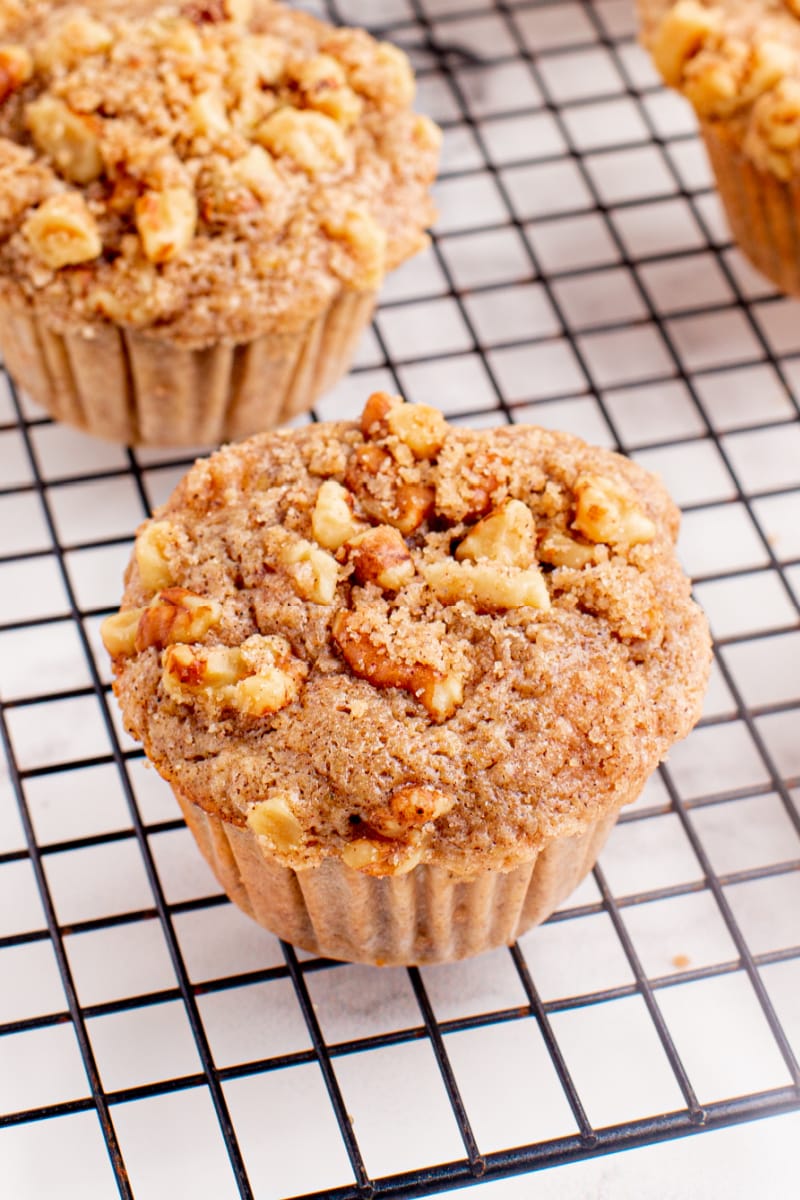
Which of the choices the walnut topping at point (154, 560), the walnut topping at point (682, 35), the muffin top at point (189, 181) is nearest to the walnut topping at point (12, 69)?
the muffin top at point (189, 181)

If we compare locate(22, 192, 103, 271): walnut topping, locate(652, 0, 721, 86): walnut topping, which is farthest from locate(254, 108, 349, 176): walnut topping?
locate(652, 0, 721, 86): walnut topping

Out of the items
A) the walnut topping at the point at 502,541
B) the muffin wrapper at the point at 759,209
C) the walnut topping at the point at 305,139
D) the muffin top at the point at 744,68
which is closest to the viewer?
the walnut topping at the point at 502,541

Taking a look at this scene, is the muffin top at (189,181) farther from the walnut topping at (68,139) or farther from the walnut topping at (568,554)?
the walnut topping at (568,554)

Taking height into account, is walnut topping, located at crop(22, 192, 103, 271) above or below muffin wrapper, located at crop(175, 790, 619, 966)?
above

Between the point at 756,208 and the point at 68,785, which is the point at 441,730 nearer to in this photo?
the point at 68,785

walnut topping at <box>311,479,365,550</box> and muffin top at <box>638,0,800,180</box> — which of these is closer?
walnut topping at <box>311,479,365,550</box>

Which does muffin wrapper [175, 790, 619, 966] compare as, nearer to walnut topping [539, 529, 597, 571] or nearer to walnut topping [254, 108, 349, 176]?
walnut topping [539, 529, 597, 571]

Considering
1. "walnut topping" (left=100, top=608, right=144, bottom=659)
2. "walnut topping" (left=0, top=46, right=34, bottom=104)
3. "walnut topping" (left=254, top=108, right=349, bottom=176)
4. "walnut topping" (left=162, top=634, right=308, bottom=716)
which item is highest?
"walnut topping" (left=0, top=46, right=34, bottom=104)
